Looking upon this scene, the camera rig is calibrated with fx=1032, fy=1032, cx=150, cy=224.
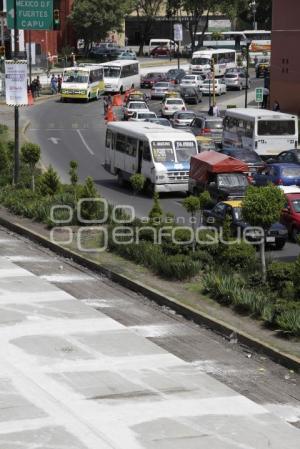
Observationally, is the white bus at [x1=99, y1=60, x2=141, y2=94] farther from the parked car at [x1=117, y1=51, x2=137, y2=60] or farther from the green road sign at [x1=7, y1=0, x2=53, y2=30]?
the green road sign at [x1=7, y1=0, x2=53, y2=30]

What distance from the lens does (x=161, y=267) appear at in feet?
72.7

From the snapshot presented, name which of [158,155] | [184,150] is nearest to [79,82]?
[184,150]

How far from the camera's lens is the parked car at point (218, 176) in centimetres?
3397

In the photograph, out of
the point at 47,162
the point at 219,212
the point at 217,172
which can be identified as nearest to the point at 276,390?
the point at 219,212

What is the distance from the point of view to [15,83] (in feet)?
112

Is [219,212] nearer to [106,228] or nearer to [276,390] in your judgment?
[106,228]

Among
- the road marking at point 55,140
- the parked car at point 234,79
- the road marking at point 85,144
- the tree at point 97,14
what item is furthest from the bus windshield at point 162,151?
the tree at point 97,14

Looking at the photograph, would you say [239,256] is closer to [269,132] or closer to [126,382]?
[126,382]

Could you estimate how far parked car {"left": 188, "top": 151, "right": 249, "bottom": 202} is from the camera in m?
34.0

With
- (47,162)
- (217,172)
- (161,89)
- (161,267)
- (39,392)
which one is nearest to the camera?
(39,392)

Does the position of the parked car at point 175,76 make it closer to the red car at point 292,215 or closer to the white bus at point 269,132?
the white bus at point 269,132

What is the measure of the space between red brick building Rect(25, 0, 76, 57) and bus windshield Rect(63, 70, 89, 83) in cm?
2505

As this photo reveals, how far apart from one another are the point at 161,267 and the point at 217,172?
42.7 feet

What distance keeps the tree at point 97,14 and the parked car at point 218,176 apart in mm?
68527
